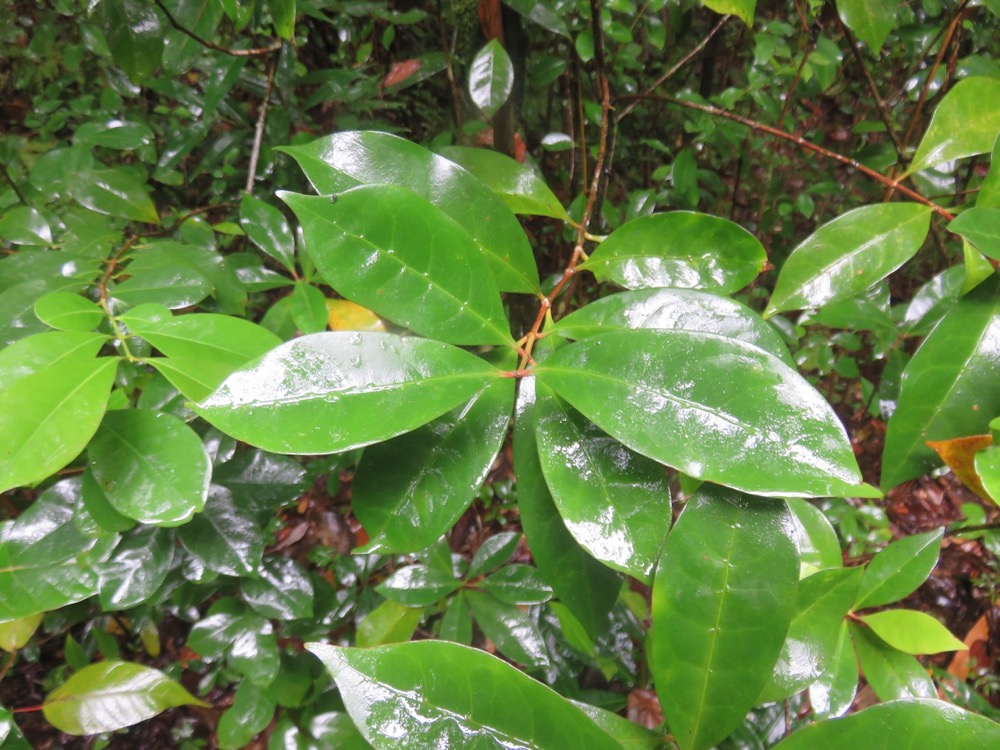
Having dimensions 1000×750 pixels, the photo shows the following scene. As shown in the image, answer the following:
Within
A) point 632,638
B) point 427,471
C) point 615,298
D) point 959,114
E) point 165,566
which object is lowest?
point 632,638

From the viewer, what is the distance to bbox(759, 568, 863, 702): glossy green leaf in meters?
0.38

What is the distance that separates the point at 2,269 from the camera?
0.64 m

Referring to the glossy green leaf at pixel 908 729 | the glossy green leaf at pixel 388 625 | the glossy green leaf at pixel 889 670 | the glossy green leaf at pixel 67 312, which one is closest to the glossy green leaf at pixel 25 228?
the glossy green leaf at pixel 67 312

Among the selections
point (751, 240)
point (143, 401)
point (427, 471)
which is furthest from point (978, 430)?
point (143, 401)

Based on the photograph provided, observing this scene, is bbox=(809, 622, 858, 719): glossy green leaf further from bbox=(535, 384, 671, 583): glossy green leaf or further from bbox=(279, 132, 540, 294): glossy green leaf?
bbox=(279, 132, 540, 294): glossy green leaf

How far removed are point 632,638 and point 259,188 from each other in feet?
4.08

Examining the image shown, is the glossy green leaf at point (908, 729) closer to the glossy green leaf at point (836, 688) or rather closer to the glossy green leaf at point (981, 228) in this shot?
the glossy green leaf at point (836, 688)

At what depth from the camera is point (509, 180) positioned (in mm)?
566

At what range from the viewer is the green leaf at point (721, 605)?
0.31 m

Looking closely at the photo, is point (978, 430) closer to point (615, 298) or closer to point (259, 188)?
point (615, 298)

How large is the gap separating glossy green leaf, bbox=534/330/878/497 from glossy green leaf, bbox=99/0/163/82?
62cm

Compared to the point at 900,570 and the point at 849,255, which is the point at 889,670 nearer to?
the point at 900,570

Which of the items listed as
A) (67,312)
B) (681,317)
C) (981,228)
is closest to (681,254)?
(681,317)

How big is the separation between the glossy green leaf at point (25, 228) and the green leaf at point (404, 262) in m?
0.70
